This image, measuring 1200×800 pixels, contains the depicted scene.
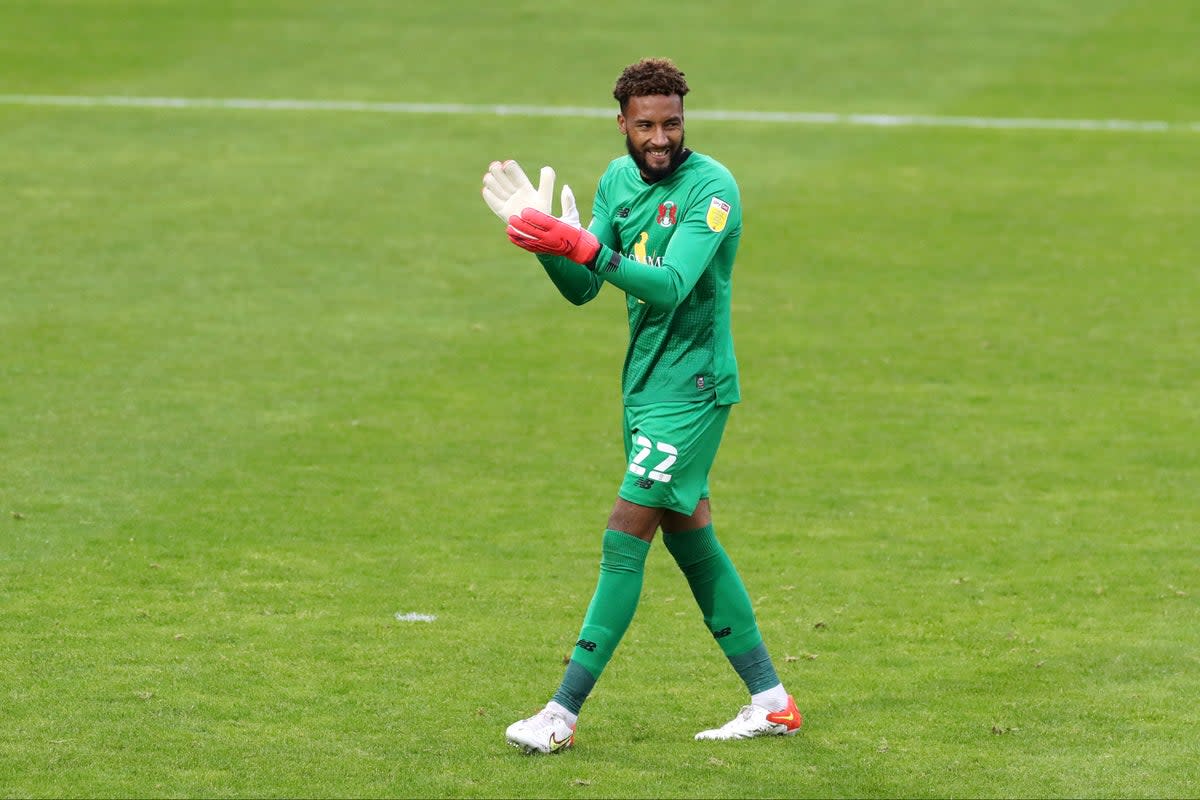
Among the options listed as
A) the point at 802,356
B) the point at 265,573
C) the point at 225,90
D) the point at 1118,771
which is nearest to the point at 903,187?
the point at 802,356

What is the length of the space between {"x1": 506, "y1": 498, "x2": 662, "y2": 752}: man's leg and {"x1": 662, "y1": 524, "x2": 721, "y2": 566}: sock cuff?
0.73 ft

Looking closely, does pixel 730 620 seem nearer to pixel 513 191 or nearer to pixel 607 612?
pixel 607 612

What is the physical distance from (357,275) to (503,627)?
25.5ft

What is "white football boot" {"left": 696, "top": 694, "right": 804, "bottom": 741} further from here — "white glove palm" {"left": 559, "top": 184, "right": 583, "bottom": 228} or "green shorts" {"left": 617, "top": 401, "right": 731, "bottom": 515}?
"white glove palm" {"left": 559, "top": 184, "right": 583, "bottom": 228}

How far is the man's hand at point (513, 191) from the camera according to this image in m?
7.02

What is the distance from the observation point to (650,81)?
7117mm

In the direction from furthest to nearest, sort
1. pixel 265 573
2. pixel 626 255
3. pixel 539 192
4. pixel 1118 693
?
1. pixel 265 573
2. pixel 1118 693
3. pixel 626 255
4. pixel 539 192

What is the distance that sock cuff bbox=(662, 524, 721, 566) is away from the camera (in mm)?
7523

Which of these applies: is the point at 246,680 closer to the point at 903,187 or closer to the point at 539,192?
the point at 539,192

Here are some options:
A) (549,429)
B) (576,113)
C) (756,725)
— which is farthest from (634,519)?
(576,113)

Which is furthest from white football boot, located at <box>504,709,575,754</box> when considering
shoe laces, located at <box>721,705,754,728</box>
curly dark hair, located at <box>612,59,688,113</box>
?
curly dark hair, located at <box>612,59,688,113</box>

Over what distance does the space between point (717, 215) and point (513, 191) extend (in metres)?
0.81

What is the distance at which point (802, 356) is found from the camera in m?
14.5

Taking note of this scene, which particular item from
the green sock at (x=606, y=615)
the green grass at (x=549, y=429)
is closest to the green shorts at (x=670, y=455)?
the green sock at (x=606, y=615)
